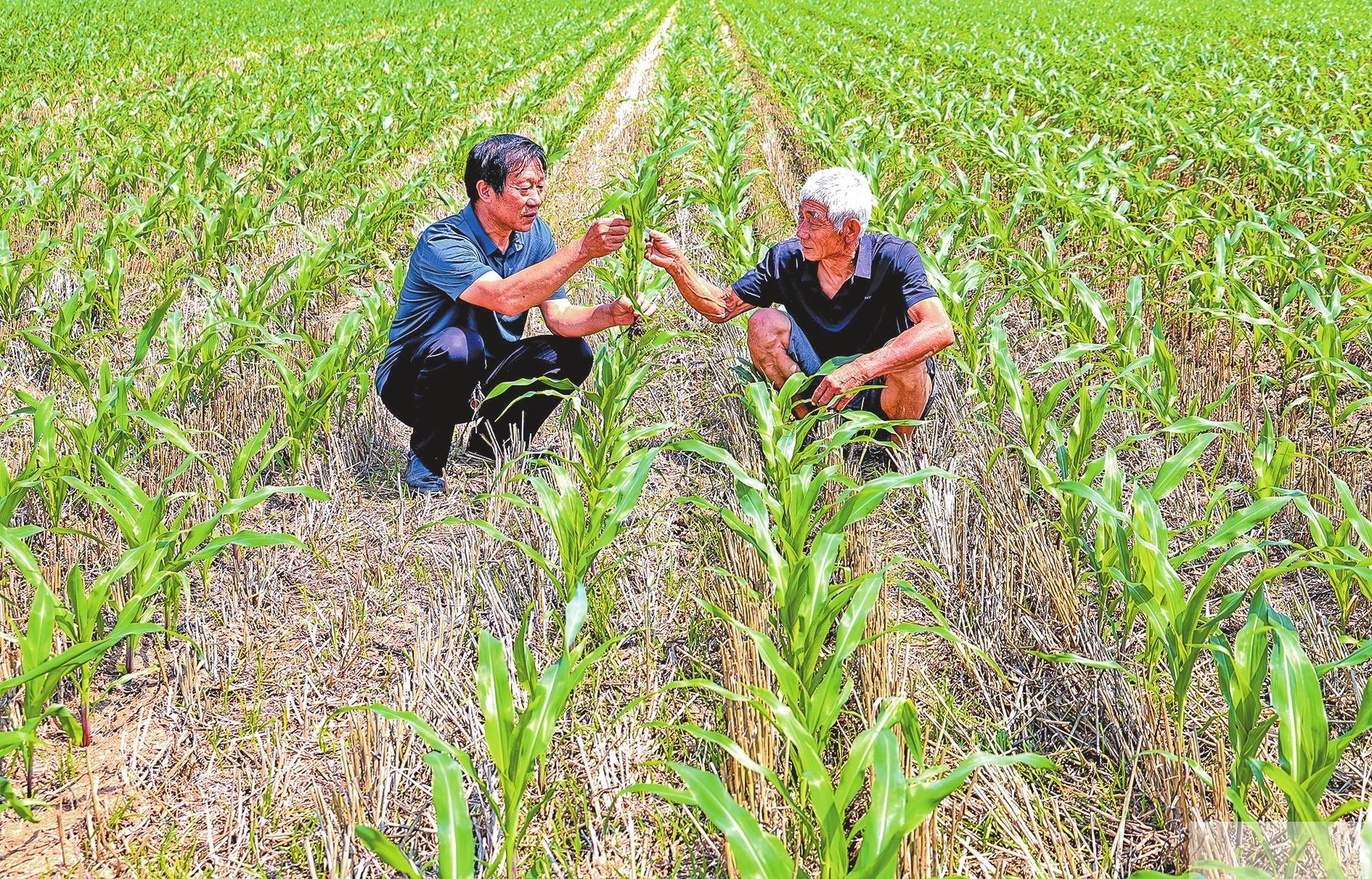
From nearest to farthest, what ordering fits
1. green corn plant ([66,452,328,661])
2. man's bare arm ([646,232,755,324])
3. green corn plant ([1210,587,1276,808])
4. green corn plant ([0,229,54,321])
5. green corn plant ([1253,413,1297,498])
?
green corn plant ([1210,587,1276,808]) < green corn plant ([66,452,328,661]) < green corn plant ([1253,413,1297,498]) < man's bare arm ([646,232,755,324]) < green corn plant ([0,229,54,321])

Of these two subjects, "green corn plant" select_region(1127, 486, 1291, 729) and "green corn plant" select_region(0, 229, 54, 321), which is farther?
"green corn plant" select_region(0, 229, 54, 321)

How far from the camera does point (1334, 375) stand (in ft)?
9.57

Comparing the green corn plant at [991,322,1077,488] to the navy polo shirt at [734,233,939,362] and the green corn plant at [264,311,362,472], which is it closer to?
the navy polo shirt at [734,233,939,362]

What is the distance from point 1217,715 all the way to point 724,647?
0.93 metres

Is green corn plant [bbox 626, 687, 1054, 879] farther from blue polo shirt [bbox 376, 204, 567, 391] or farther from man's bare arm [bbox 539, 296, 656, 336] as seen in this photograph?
blue polo shirt [bbox 376, 204, 567, 391]

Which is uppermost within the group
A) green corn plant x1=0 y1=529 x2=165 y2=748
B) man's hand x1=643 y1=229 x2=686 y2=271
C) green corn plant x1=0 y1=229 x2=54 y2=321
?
green corn plant x1=0 y1=229 x2=54 y2=321

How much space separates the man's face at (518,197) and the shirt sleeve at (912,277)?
1.10 m

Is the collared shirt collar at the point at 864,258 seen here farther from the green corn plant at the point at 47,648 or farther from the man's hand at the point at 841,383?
the green corn plant at the point at 47,648

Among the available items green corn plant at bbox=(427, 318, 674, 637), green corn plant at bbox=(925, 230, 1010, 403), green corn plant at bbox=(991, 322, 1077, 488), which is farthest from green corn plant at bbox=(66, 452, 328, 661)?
green corn plant at bbox=(925, 230, 1010, 403)

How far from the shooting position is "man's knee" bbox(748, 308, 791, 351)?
322cm

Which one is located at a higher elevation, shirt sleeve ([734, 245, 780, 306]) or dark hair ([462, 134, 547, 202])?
dark hair ([462, 134, 547, 202])

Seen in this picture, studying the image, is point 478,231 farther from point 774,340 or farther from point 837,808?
point 837,808

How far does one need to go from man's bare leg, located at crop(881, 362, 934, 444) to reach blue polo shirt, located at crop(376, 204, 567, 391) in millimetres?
1180

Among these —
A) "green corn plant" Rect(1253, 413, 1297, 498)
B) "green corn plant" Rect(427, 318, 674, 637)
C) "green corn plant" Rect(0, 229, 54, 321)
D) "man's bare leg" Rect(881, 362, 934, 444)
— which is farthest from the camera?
"green corn plant" Rect(0, 229, 54, 321)
